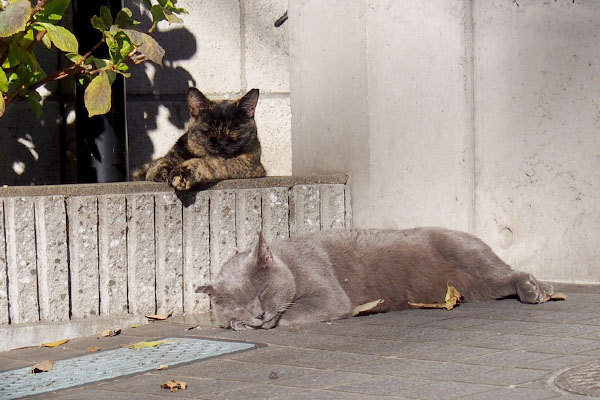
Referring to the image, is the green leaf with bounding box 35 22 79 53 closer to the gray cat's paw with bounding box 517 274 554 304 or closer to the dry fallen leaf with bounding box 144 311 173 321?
the dry fallen leaf with bounding box 144 311 173 321

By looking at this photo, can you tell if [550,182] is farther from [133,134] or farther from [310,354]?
[133,134]

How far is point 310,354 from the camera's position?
3.91 metres

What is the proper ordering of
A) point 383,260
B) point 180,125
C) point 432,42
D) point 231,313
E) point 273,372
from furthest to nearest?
point 180,125 < point 432,42 < point 383,260 < point 231,313 < point 273,372

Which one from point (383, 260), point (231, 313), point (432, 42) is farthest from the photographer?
point (432, 42)

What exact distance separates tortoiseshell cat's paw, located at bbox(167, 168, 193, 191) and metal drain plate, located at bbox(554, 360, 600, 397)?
2559 mm

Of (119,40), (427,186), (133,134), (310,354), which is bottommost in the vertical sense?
(310,354)

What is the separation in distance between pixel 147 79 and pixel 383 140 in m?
1.61

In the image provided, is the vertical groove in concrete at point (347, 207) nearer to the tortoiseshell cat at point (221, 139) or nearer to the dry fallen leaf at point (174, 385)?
the tortoiseshell cat at point (221, 139)

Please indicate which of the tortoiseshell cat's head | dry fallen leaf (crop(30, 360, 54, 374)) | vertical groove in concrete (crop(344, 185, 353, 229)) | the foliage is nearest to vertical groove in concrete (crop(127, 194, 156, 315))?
the foliage

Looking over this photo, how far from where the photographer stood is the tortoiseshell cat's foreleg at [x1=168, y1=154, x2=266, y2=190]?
17.0 feet

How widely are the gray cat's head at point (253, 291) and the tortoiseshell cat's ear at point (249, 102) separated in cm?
150

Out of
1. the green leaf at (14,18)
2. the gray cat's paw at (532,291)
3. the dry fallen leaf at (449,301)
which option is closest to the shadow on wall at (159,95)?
the green leaf at (14,18)

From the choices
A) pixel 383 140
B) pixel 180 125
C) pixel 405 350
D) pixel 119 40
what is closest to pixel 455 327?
pixel 405 350

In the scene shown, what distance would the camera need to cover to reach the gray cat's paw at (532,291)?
15.8 feet
